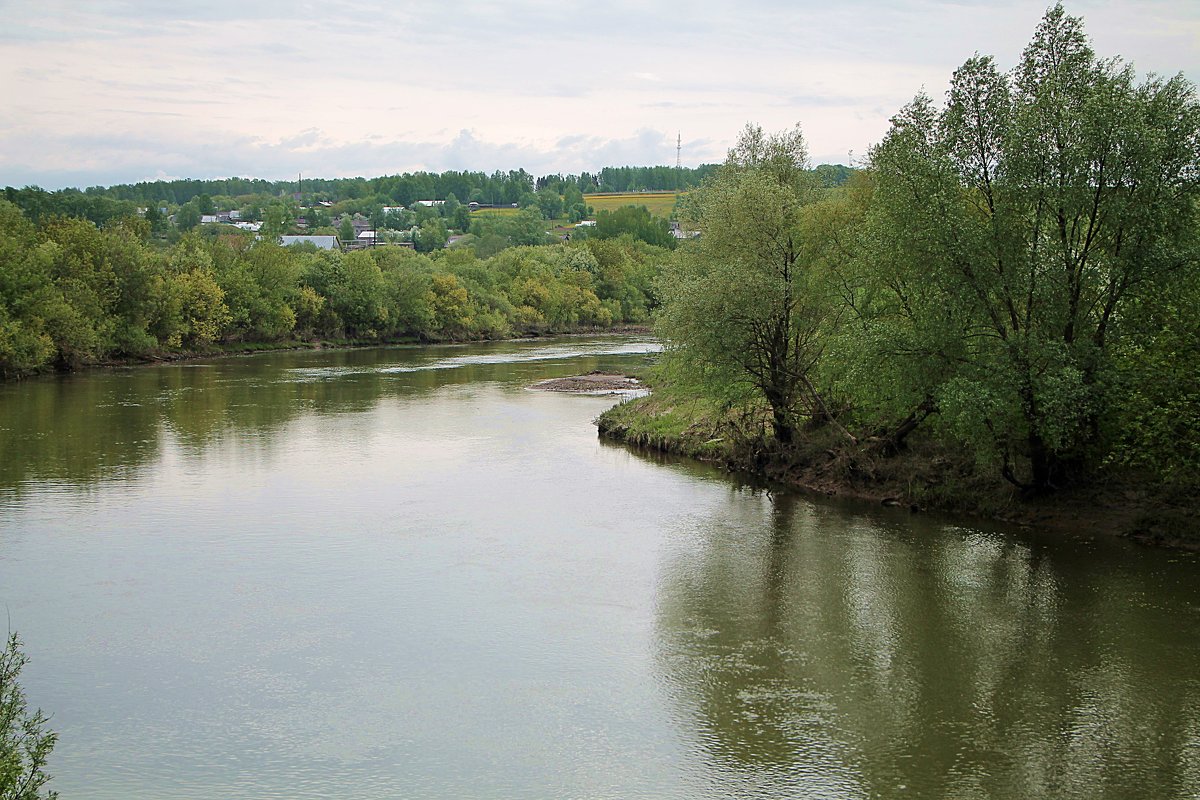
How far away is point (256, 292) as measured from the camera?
79500 mm

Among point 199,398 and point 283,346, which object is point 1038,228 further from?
point 283,346

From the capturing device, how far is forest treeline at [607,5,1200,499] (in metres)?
22.3

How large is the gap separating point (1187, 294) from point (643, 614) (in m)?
12.9

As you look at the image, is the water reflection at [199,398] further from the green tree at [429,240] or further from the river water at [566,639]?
the green tree at [429,240]

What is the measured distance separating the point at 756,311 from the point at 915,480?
20.3ft

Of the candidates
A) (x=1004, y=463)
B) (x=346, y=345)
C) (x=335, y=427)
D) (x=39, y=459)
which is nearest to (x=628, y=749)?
(x=1004, y=463)

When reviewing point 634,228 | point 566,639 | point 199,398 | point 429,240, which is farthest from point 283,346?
point 429,240

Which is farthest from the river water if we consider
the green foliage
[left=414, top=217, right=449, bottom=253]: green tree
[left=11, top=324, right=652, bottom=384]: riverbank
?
[left=414, top=217, right=449, bottom=253]: green tree

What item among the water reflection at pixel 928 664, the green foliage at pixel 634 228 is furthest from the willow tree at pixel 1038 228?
the green foliage at pixel 634 228

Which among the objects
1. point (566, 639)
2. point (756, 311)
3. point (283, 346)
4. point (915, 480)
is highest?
point (756, 311)

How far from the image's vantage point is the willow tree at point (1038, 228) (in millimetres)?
22500

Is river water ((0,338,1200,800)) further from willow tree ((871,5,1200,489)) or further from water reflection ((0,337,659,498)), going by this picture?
willow tree ((871,5,1200,489))

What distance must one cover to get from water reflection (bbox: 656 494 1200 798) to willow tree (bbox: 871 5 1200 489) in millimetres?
3466

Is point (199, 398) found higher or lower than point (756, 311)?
lower
